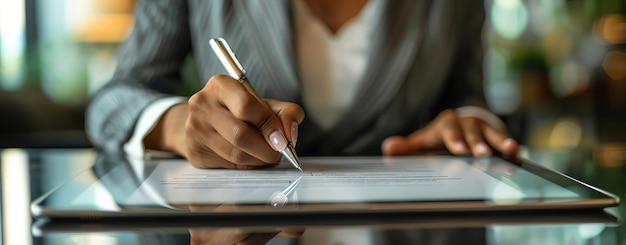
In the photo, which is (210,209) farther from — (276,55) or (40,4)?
(40,4)

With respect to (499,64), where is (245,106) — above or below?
above

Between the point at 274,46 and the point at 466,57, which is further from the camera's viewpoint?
the point at 466,57

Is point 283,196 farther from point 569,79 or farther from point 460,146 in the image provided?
point 569,79

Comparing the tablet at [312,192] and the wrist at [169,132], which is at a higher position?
the tablet at [312,192]

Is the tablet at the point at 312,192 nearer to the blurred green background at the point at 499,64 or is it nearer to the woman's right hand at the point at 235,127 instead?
the woman's right hand at the point at 235,127

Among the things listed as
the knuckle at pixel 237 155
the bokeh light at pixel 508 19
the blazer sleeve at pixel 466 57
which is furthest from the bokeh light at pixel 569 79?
the knuckle at pixel 237 155

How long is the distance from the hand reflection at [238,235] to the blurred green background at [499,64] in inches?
68.9

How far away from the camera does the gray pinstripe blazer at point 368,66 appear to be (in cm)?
90

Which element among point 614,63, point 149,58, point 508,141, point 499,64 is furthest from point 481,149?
point 614,63

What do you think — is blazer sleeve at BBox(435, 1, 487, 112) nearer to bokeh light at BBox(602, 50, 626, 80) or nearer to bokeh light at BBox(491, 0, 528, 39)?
bokeh light at BBox(491, 0, 528, 39)

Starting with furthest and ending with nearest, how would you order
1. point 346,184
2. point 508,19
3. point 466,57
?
point 508,19 < point 466,57 < point 346,184

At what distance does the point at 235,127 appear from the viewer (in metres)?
0.52

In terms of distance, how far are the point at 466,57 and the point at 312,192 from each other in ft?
2.13

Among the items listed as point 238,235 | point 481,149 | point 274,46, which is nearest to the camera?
point 238,235
